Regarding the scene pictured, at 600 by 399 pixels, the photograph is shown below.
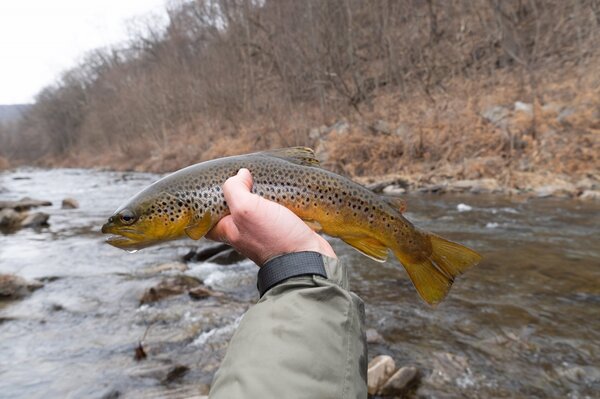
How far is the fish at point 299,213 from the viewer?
2217 millimetres

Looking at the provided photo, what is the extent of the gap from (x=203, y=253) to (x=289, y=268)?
7.05m

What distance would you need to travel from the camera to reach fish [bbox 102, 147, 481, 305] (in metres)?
2.22

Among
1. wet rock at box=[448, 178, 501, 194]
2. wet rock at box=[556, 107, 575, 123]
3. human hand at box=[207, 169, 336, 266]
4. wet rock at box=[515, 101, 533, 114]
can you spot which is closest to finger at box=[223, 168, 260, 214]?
human hand at box=[207, 169, 336, 266]

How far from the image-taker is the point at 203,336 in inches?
192

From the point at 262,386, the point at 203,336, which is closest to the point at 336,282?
the point at 262,386

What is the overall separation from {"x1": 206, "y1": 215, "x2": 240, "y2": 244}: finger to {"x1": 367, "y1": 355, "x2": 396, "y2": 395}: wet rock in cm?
211

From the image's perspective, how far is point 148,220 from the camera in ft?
7.36

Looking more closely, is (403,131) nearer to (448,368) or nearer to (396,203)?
(448,368)

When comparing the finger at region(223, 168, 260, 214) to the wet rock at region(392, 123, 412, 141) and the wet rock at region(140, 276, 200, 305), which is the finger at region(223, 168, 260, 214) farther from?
the wet rock at region(392, 123, 412, 141)

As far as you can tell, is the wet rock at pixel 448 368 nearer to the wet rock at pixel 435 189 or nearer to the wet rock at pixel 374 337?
the wet rock at pixel 374 337

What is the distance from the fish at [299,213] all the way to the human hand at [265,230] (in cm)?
30

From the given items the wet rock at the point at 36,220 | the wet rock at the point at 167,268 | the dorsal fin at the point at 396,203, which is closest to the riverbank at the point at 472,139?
the wet rock at the point at 167,268

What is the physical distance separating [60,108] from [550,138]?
69.6 metres

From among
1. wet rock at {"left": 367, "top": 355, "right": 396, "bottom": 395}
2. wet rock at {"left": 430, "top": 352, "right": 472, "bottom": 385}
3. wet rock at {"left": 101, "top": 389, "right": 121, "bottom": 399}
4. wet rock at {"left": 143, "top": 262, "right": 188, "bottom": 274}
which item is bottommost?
wet rock at {"left": 143, "top": 262, "right": 188, "bottom": 274}
